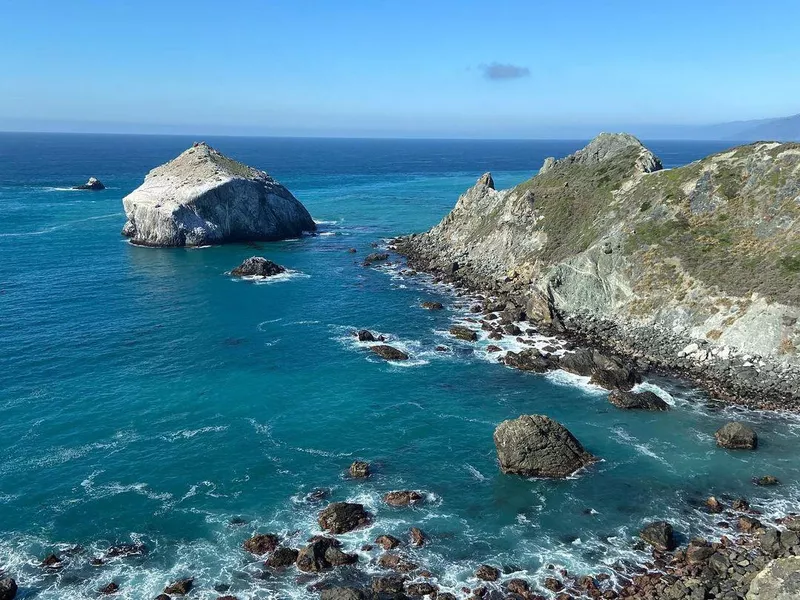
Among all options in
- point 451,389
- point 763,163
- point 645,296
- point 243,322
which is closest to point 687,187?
point 763,163

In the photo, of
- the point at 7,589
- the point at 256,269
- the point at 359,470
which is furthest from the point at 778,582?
the point at 256,269

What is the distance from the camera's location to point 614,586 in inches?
1630

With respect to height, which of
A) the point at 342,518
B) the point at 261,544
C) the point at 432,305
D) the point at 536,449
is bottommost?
the point at 261,544

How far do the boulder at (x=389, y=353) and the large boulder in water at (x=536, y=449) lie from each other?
2448 centimetres

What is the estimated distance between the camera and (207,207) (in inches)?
5615

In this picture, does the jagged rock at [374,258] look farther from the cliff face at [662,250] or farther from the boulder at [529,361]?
the boulder at [529,361]

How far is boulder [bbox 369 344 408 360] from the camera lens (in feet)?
256

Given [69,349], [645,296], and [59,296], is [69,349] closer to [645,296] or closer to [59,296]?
[59,296]

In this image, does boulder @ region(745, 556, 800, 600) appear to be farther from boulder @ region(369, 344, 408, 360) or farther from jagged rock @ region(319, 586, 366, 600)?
boulder @ region(369, 344, 408, 360)

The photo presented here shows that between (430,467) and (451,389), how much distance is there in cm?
1575

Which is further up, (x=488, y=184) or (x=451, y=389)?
(x=488, y=184)

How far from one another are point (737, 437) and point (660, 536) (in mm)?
17798

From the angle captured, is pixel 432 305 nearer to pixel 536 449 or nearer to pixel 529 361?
pixel 529 361

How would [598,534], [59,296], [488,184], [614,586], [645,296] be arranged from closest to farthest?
[614,586] < [598,534] < [645,296] < [59,296] < [488,184]
